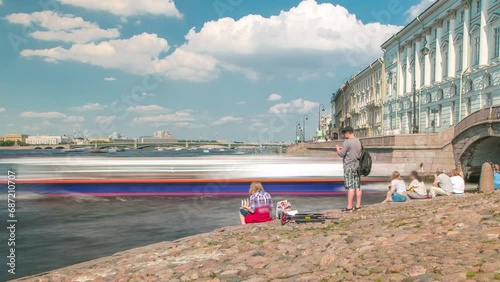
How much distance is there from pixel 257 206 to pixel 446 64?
4122 cm

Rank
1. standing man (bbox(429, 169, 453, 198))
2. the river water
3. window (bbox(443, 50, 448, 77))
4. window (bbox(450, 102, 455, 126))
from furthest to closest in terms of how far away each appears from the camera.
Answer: window (bbox(443, 50, 448, 77))
window (bbox(450, 102, 455, 126))
standing man (bbox(429, 169, 453, 198))
the river water

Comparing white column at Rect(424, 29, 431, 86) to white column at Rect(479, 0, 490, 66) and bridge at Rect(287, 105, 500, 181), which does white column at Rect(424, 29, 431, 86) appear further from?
bridge at Rect(287, 105, 500, 181)

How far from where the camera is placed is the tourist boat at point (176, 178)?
75.5ft

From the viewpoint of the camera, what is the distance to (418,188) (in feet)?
48.2

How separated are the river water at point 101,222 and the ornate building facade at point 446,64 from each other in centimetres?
1965

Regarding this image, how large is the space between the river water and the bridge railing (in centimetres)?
841

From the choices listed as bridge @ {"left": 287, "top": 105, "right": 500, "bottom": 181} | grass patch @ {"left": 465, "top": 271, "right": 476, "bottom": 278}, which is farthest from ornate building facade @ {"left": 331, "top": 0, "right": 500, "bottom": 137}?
grass patch @ {"left": 465, "top": 271, "right": 476, "bottom": 278}

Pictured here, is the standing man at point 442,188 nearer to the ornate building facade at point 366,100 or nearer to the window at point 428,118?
the window at point 428,118

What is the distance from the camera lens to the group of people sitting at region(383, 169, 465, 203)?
46.9ft

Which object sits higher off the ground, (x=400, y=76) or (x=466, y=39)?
(x=466, y=39)

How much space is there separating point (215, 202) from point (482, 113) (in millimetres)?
17653

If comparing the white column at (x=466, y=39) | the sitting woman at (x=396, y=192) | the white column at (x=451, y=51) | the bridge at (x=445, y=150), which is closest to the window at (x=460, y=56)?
the white column at (x=451, y=51)

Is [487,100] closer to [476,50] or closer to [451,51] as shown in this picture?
[476,50]

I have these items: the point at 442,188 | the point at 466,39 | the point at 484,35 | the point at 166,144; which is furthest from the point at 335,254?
the point at 166,144
